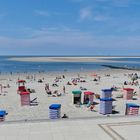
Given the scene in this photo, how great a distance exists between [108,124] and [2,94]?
18.0 m

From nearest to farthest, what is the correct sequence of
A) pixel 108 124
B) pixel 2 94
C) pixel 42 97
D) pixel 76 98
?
pixel 108 124 → pixel 76 98 → pixel 42 97 → pixel 2 94

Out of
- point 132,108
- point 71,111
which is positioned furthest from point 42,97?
point 132,108

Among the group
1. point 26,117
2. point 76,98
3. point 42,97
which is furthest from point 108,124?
point 42,97

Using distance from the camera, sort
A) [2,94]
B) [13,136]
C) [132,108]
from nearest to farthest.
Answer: [13,136] < [132,108] < [2,94]

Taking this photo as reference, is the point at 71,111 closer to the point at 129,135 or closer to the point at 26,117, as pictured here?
the point at 26,117

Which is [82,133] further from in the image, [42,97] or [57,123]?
[42,97]

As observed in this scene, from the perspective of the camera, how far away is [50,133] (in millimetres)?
12289

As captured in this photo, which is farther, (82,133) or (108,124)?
(108,124)

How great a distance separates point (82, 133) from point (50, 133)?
1.31m

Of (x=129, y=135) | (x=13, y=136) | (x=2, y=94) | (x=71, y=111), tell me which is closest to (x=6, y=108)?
(x=71, y=111)

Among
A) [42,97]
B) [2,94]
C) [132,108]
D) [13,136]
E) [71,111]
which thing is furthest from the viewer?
[2,94]

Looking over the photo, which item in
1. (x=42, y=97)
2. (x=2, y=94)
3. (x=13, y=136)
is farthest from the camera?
(x=2, y=94)

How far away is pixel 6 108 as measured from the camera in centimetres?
2197

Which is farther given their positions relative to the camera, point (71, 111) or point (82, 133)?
point (71, 111)
